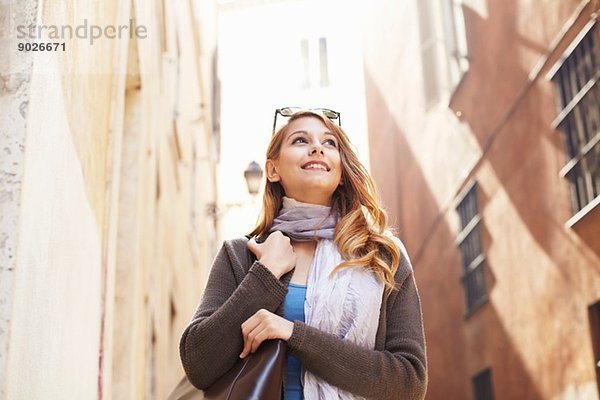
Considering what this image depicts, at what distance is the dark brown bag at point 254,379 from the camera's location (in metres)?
2.40

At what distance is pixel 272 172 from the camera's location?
3.09 m

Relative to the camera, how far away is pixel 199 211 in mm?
15125

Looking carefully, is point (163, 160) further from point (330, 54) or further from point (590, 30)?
point (330, 54)

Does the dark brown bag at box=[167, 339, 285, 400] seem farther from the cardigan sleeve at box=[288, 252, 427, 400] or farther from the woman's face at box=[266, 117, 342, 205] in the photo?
the woman's face at box=[266, 117, 342, 205]

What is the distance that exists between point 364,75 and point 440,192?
7.80m

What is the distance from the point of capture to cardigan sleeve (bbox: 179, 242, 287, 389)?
2.57 meters

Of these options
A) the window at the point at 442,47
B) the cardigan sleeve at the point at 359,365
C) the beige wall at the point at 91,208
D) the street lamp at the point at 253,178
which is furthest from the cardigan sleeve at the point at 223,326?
the window at the point at 442,47

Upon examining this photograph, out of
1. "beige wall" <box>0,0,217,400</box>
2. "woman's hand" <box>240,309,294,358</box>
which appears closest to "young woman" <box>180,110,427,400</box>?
"woman's hand" <box>240,309,294,358</box>

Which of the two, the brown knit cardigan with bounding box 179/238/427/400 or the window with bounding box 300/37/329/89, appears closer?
the brown knit cardigan with bounding box 179/238/427/400

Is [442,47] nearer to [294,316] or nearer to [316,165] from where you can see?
[316,165]

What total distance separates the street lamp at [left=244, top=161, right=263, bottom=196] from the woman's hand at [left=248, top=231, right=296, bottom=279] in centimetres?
880

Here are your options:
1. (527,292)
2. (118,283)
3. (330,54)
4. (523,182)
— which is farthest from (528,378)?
(330,54)

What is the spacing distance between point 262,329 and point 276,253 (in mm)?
301

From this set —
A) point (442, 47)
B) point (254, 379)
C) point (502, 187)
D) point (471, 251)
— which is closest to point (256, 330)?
point (254, 379)
